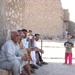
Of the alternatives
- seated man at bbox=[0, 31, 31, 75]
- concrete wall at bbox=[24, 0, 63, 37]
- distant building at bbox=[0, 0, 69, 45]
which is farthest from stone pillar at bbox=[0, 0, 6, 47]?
concrete wall at bbox=[24, 0, 63, 37]

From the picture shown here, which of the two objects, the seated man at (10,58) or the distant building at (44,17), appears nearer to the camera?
the seated man at (10,58)

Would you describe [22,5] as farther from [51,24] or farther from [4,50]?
[51,24]

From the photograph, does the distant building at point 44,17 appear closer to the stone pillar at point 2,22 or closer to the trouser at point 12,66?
the stone pillar at point 2,22

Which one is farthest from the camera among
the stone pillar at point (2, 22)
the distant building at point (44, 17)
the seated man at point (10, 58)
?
the distant building at point (44, 17)

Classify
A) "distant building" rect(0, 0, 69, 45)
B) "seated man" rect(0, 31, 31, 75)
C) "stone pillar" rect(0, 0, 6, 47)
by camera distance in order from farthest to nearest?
"distant building" rect(0, 0, 69, 45)
"stone pillar" rect(0, 0, 6, 47)
"seated man" rect(0, 31, 31, 75)

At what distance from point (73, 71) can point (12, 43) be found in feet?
13.0

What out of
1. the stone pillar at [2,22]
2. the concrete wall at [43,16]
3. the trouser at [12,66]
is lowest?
the trouser at [12,66]

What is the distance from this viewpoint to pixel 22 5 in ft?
32.2

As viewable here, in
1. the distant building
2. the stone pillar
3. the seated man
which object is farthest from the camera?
the distant building

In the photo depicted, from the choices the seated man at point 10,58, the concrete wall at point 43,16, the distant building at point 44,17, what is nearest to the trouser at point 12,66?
the seated man at point 10,58

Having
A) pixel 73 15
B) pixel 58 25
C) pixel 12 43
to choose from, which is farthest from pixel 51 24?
pixel 12 43

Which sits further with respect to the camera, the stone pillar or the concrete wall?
the concrete wall

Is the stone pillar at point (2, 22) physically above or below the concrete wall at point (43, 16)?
below

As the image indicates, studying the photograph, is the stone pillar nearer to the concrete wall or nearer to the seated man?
the seated man
